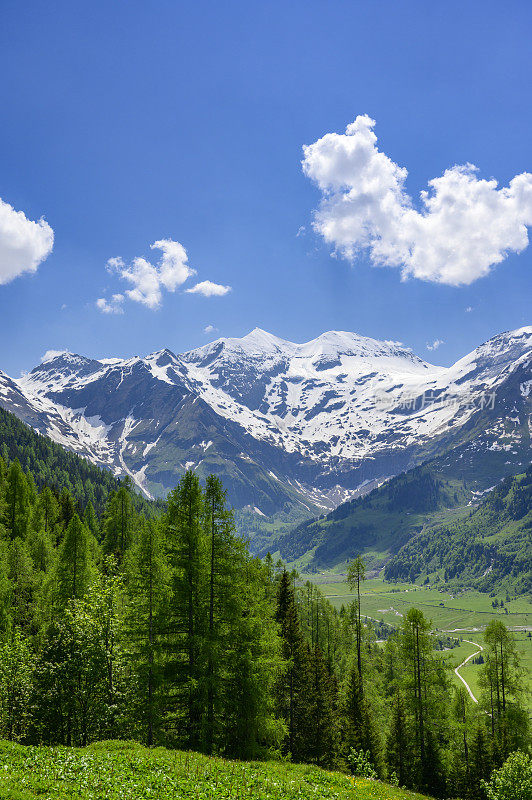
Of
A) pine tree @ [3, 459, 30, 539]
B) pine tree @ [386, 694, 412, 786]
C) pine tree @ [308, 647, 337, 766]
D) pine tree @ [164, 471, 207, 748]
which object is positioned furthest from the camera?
pine tree @ [3, 459, 30, 539]

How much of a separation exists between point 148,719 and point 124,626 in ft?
24.3

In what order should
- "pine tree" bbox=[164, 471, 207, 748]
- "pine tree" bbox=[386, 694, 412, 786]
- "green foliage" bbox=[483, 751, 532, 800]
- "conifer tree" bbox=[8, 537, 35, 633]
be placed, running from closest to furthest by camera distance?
"pine tree" bbox=[164, 471, 207, 748] → "green foliage" bbox=[483, 751, 532, 800] → "pine tree" bbox=[386, 694, 412, 786] → "conifer tree" bbox=[8, 537, 35, 633]

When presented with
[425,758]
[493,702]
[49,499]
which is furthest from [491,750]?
[49,499]

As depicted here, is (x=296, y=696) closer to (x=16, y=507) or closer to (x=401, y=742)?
(x=401, y=742)

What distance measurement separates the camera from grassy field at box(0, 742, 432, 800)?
18641 mm

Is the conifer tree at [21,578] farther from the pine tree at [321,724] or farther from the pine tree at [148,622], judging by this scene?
the pine tree at [321,724]

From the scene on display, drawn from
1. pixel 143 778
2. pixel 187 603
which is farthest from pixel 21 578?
pixel 143 778

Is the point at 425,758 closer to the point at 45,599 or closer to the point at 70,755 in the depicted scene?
the point at 70,755

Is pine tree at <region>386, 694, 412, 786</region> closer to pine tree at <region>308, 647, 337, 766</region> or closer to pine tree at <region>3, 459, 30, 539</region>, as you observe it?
pine tree at <region>308, 647, 337, 766</region>

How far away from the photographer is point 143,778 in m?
21.0

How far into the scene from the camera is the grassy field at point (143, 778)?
18.6 metres

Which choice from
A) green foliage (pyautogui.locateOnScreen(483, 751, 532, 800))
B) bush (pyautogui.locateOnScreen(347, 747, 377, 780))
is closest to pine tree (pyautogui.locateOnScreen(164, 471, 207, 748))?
bush (pyautogui.locateOnScreen(347, 747, 377, 780))

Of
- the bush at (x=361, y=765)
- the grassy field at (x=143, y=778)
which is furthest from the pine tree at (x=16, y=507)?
the grassy field at (x=143, y=778)

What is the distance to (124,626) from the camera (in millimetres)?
35750
